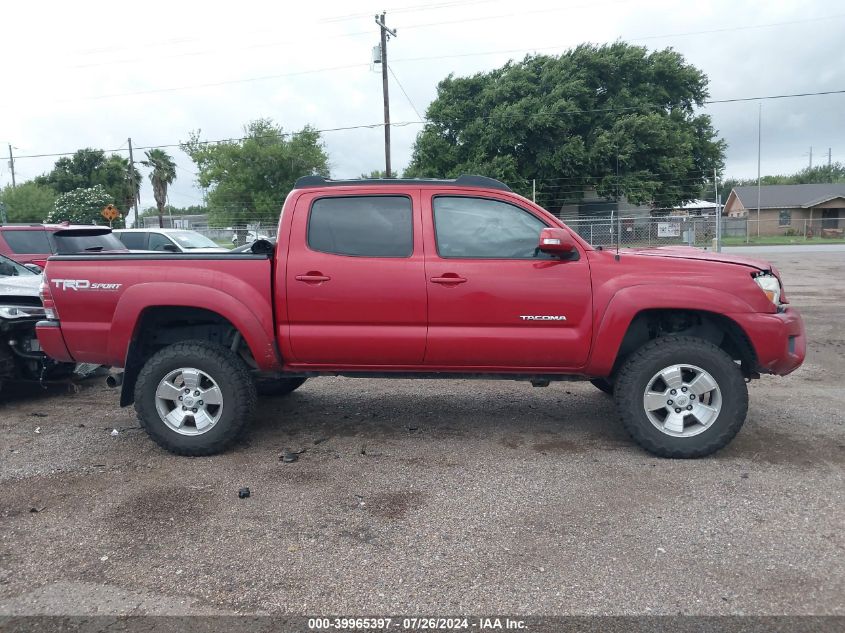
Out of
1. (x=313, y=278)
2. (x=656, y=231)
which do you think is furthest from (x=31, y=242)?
(x=656, y=231)

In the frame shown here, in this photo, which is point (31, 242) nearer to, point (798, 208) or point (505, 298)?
point (505, 298)

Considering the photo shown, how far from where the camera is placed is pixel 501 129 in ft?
116

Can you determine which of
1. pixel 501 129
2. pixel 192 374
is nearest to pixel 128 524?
pixel 192 374

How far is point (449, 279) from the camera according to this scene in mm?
4484

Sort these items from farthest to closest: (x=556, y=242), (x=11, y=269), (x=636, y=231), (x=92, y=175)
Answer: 1. (x=92, y=175)
2. (x=636, y=231)
3. (x=11, y=269)
4. (x=556, y=242)

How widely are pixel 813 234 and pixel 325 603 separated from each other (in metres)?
58.0

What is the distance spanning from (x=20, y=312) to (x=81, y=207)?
43430 millimetres

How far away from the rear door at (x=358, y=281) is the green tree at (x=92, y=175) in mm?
59348

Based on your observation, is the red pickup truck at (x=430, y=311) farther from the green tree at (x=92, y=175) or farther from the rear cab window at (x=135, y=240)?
the green tree at (x=92, y=175)

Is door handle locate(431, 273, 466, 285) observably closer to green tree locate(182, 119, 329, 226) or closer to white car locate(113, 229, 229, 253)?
white car locate(113, 229, 229, 253)

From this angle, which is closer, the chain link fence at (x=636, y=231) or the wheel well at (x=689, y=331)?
the wheel well at (x=689, y=331)

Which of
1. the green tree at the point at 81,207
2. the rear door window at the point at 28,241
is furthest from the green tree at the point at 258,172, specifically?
the rear door window at the point at 28,241

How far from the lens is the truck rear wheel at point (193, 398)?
4.62 meters

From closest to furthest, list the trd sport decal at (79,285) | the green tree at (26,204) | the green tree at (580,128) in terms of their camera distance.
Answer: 1. the trd sport decal at (79,285)
2. the green tree at (580,128)
3. the green tree at (26,204)
